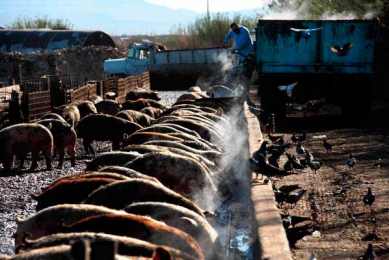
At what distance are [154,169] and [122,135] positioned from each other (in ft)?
23.8

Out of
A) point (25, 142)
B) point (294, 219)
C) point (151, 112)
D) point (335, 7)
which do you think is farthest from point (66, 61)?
point (294, 219)

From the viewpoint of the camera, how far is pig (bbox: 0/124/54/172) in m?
14.9

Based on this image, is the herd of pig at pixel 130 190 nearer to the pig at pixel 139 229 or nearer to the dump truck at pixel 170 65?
the pig at pixel 139 229

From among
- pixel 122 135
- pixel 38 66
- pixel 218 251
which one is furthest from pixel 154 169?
pixel 38 66

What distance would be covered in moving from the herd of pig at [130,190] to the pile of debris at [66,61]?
28.4m

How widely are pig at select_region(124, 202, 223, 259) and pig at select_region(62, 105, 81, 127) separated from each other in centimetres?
1101

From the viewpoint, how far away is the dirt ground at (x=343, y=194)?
834 cm

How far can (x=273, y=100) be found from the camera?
1933 cm

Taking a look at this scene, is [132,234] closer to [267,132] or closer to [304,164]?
[304,164]

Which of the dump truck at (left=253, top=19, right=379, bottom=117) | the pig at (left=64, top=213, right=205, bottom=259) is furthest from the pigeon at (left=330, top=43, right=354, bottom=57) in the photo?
the pig at (left=64, top=213, right=205, bottom=259)

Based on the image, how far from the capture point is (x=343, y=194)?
35.6ft

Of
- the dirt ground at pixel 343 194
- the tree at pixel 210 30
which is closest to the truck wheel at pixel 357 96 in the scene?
the dirt ground at pixel 343 194

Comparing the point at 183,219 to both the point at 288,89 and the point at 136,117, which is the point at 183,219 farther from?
the point at 136,117

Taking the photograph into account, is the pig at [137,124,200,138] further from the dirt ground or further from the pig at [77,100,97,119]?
the pig at [77,100,97,119]
